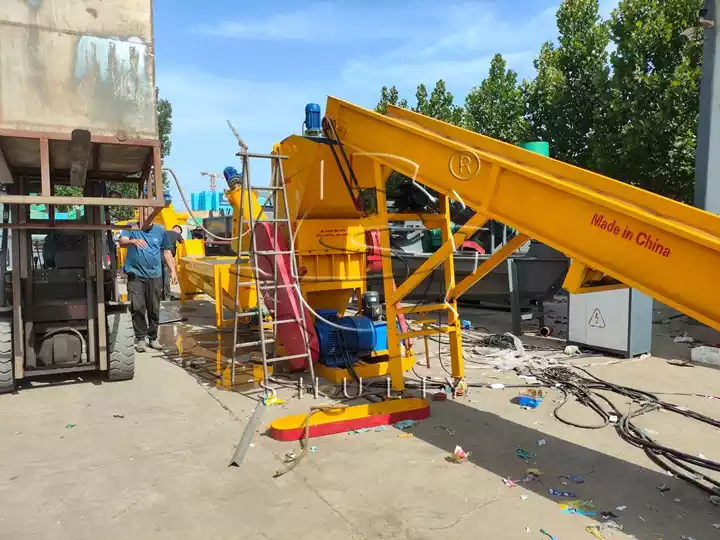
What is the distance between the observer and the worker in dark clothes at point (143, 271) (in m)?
7.55

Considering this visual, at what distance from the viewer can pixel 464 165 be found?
4.26 metres

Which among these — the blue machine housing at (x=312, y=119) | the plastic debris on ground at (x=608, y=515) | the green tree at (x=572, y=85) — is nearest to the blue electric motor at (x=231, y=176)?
the blue machine housing at (x=312, y=119)

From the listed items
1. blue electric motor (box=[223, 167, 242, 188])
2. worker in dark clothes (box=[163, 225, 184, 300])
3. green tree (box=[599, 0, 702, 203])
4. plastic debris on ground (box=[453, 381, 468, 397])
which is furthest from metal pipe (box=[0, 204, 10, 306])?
green tree (box=[599, 0, 702, 203])

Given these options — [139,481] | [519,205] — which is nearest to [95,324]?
[139,481]

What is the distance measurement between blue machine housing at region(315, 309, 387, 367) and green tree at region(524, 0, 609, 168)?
1548cm

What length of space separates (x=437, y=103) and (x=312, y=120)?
23.1 meters

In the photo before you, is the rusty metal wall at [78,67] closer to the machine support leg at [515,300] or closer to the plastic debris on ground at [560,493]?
the plastic debris on ground at [560,493]

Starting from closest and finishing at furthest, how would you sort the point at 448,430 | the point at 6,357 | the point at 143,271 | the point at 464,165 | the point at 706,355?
the point at 464,165, the point at 448,430, the point at 6,357, the point at 706,355, the point at 143,271

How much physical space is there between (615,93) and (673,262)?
16384 millimetres

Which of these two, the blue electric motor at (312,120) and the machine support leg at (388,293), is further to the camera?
the blue electric motor at (312,120)

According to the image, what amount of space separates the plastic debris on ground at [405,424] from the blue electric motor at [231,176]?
431 cm

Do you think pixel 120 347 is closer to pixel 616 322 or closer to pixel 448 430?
pixel 448 430

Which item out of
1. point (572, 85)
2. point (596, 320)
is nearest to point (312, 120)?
point (596, 320)

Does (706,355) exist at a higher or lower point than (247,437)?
higher
